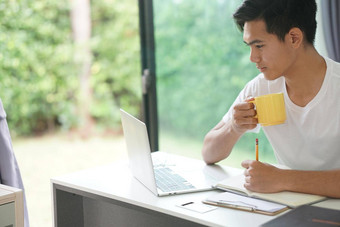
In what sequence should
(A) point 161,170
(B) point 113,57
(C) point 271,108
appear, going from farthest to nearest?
1. (B) point 113,57
2. (A) point 161,170
3. (C) point 271,108

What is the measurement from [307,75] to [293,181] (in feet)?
1.53

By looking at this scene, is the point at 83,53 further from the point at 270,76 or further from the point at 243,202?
the point at 243,202

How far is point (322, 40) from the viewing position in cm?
289

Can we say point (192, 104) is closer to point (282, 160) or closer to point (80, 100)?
point (282, 160)

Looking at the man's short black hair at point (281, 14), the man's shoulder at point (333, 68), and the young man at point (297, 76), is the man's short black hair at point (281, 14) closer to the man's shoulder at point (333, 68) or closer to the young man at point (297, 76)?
the young man at point (297, 76)

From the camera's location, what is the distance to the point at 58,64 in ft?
20.4

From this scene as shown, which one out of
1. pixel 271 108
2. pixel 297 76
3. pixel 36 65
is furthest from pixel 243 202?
pixel 36 65

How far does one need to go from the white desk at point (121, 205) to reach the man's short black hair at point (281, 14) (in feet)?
1.98

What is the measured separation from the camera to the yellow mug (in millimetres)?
1869

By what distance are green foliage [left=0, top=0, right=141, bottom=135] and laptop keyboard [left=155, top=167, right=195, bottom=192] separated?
4.01 metres

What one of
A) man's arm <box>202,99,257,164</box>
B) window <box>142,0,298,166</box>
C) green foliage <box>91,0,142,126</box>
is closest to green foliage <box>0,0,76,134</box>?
green foliage <box>91,0,142,126</box>

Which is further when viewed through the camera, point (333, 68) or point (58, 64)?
point (58, 64)

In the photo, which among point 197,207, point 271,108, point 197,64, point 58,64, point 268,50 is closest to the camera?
point 197,207

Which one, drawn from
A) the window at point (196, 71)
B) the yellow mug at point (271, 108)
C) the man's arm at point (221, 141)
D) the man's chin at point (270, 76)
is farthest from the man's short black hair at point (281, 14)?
the window at point (196, 71)
